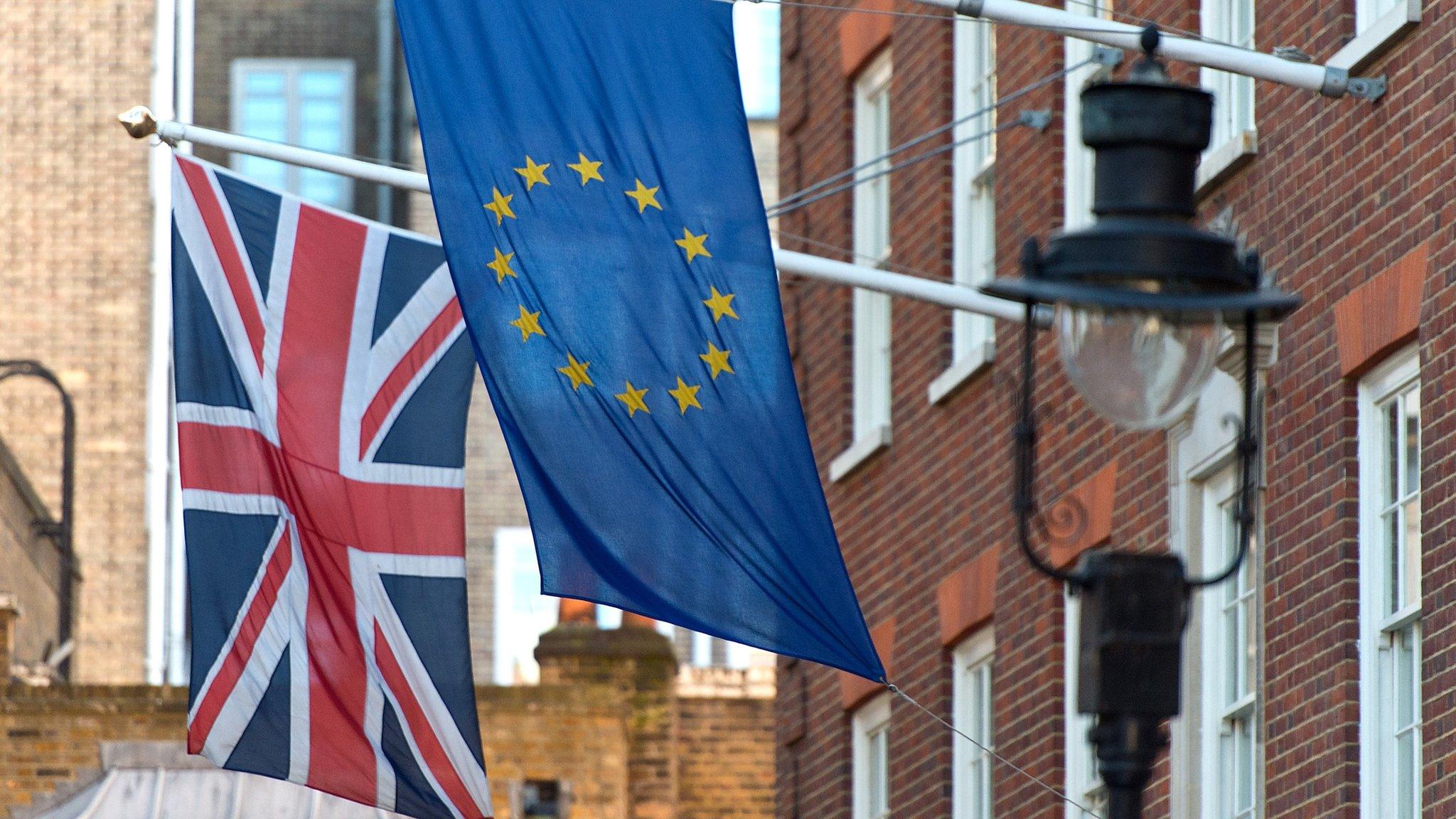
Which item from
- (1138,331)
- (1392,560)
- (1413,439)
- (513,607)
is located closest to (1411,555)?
(1392,560)

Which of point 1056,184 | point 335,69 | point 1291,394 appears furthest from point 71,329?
point 1291,394

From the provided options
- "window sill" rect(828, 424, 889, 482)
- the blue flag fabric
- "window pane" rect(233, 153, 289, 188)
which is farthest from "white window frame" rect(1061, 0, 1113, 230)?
"window pane" rect(233, 153, 289, 188)

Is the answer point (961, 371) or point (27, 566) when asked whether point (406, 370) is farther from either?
point (27, 566)

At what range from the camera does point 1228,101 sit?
52.3 feet

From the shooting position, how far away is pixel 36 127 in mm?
42062

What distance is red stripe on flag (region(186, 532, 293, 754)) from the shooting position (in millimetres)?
15344

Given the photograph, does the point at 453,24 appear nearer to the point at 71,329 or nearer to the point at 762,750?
the point at 762,750

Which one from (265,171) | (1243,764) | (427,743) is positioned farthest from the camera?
(265,171)

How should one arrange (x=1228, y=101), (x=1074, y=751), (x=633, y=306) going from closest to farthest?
(x=633, y=306)
(x=1228, y=101)
(x=1074, y=751)

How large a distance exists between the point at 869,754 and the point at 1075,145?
4852 mm

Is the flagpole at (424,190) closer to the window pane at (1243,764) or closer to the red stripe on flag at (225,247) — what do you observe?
the red stripe on flag at (225,247)

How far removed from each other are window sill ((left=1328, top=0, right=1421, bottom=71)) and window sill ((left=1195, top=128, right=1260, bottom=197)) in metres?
0.99

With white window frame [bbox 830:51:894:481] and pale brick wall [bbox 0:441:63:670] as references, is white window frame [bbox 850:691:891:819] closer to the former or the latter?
white window frame [bbox 830:51:894:481]

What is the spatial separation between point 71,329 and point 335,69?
9.20 m
